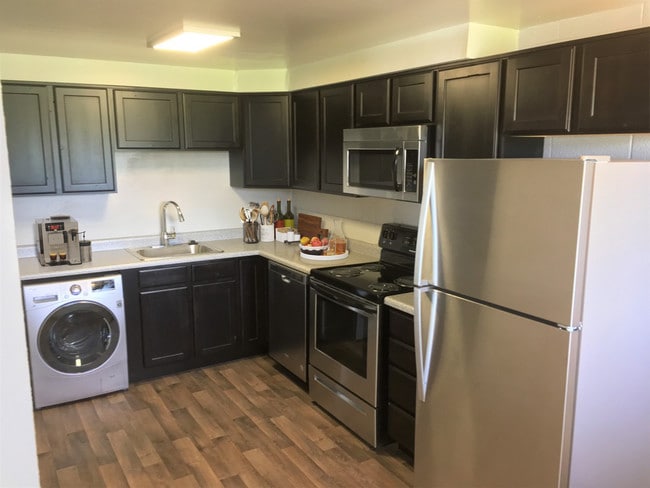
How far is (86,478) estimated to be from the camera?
286cm

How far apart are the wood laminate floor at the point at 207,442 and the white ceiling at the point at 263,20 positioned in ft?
7.91

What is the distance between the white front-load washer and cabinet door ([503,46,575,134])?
2.79 meters

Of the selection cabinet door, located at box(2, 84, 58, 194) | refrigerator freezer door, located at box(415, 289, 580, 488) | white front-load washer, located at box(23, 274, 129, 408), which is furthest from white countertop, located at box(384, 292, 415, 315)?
cabinet door, located at box(2, 84, 58, 194)

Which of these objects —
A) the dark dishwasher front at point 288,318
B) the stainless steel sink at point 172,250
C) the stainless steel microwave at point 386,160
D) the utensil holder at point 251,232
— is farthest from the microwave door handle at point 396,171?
the utensil holder at point 251,232

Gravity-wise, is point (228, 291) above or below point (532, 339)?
below

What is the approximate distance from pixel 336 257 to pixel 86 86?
2.19 metres

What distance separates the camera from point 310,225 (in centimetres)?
468

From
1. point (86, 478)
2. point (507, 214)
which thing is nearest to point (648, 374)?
point (507, 214)

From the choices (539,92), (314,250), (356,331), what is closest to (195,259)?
(314,250)

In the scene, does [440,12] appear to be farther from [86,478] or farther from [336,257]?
[86,478]

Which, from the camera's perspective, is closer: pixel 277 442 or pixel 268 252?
pixel 277 442

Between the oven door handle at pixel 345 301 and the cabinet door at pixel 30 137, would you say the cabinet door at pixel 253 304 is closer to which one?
the oven door handle at pixel 345 301

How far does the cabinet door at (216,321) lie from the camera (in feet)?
13.6

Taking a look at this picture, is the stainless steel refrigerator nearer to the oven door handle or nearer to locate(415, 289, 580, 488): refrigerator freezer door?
locate(415, 289, 580, 488): refrigerator freezer door
